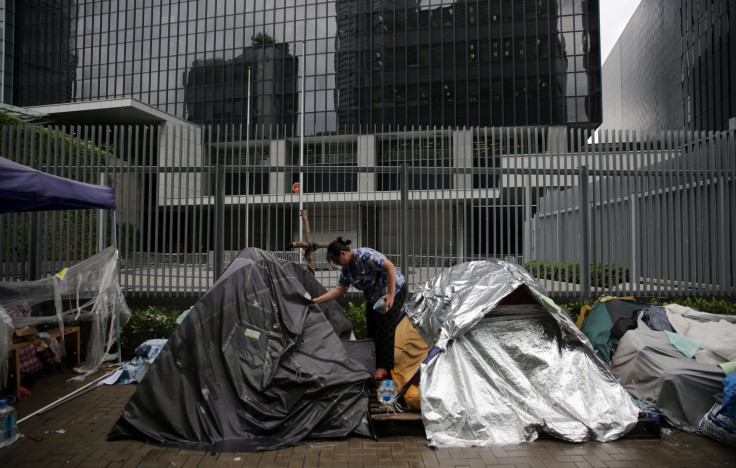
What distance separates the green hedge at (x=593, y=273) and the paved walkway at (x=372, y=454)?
3.03 metres

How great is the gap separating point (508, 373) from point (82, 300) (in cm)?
497

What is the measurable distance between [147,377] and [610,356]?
A: 457cm

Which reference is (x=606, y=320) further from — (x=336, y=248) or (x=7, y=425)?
(x=7, y=425)

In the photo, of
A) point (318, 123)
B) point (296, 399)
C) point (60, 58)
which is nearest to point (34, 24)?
point (60, 58)

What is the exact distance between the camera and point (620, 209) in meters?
7.18

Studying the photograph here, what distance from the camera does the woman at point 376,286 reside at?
4457mm

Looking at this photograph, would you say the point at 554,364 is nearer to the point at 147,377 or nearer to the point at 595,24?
the point at 147,377

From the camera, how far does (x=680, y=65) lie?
36.3m

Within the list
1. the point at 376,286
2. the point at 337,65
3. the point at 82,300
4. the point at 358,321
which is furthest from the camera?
the point at 337,65

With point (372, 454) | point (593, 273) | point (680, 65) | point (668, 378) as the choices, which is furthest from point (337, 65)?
point (372, 454)

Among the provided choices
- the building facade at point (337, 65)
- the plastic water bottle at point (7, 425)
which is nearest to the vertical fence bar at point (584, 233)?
the plastic water bottle at point (7, 425)

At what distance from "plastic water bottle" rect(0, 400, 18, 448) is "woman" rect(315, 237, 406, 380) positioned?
2596 millimetres

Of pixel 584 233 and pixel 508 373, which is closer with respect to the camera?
pixel 508 373

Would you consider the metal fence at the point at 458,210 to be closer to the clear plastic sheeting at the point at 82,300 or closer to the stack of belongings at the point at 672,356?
the clear plastic sheeting at the point at 82,300
